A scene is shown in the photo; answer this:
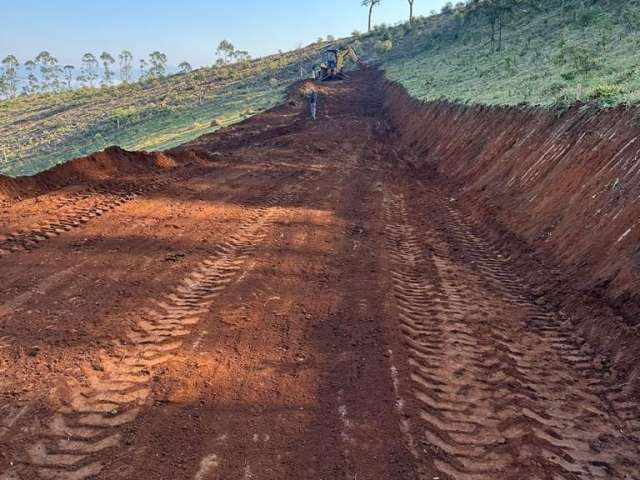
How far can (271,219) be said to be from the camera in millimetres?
9742

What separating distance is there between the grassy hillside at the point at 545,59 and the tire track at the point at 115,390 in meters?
8.01

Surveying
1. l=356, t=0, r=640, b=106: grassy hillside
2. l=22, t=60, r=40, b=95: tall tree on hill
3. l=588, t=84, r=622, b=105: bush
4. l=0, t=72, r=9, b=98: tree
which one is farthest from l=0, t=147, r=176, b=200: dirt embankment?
l=22, t=60, r=40, b=95: tall tree on hill

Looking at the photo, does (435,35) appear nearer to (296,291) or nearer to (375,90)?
(375,90)

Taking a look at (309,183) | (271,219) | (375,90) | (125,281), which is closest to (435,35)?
(375,90)

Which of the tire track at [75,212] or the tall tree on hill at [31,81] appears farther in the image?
the tall tree on hill at [31,81]

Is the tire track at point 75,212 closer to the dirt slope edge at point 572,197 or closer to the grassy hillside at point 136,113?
the dirt slope edge at point 572,197

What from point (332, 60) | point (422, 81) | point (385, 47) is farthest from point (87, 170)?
point (385, 47)

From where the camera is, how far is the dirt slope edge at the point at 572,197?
231 inches

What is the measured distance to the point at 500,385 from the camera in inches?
185

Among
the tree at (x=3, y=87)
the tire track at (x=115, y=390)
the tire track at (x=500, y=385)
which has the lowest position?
the tire track at (x=500, y=385)

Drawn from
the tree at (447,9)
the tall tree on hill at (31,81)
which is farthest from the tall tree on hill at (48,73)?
the tree at (447,9)

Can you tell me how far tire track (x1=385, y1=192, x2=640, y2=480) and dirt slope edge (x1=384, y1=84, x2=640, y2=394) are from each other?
0.47 meters

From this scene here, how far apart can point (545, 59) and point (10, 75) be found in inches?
5257

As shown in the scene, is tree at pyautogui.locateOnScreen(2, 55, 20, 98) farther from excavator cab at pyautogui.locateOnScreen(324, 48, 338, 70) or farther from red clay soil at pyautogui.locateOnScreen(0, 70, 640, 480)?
red clay soil at pyautogui.locateOnScreen(0, 70, 640, 480)
